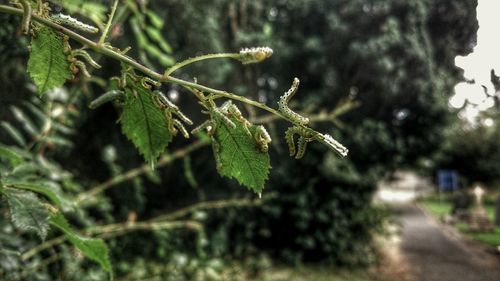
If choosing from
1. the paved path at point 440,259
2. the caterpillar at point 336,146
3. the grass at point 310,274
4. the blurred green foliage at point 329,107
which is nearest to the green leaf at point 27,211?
the caterpillar at point 336,146

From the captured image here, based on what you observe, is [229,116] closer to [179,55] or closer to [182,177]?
[179,55]

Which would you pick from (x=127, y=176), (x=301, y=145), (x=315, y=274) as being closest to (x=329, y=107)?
(x=315, y=274)

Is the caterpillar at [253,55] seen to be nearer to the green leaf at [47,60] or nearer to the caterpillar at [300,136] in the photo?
the caterpillar at [300,136]

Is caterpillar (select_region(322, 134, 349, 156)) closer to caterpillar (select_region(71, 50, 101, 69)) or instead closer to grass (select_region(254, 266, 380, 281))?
caterpillar (select_region(71, 50, 101, 69))

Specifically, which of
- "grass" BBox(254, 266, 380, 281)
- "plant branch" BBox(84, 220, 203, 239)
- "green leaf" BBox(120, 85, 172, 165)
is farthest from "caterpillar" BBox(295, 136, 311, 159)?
"grass" BBox(254, 266, 380, 281)

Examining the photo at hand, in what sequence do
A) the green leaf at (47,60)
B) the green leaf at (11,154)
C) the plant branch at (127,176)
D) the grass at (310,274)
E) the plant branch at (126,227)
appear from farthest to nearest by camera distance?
the grass at (310,274) < the plant branch at (127,176) < the plant branch at (126,227) < the green leaf at (11,154) < the green leaf at (47,60)

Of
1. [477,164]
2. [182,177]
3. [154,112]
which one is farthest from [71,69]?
[477,164]
